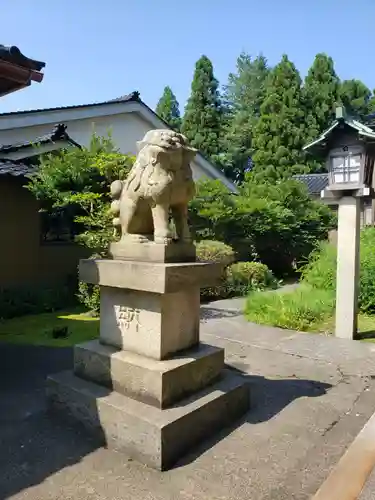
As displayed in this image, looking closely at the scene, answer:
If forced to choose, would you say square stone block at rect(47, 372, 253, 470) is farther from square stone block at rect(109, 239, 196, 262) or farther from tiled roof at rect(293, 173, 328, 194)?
tiled roof at rect(293, 173, 328, 194)

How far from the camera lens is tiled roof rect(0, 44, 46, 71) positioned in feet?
12.4

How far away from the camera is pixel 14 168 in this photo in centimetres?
920

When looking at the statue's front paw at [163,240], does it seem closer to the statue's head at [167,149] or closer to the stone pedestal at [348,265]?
the statue's head at [167,149]

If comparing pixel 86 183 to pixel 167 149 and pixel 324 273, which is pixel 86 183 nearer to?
pixel 167 149

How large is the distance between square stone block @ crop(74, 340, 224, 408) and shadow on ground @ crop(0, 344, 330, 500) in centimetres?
48

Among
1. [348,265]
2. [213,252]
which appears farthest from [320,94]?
[348,265]

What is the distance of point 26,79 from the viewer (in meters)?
4.07

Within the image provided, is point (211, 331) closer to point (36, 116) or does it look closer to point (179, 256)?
point (179, 256)

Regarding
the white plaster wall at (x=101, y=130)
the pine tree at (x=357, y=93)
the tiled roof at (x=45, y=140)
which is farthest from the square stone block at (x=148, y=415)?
the pine tree at (x=357, y=93)

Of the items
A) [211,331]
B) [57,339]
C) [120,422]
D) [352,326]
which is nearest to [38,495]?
[120,422]

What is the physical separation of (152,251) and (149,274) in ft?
1.14

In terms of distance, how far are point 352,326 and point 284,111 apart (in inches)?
898

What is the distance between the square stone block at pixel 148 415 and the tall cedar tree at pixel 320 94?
2587 centimetres

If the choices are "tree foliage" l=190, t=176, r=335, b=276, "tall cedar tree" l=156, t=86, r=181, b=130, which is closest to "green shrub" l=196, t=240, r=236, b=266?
"tree foliage" l=190, t=176, r=335, b=276
